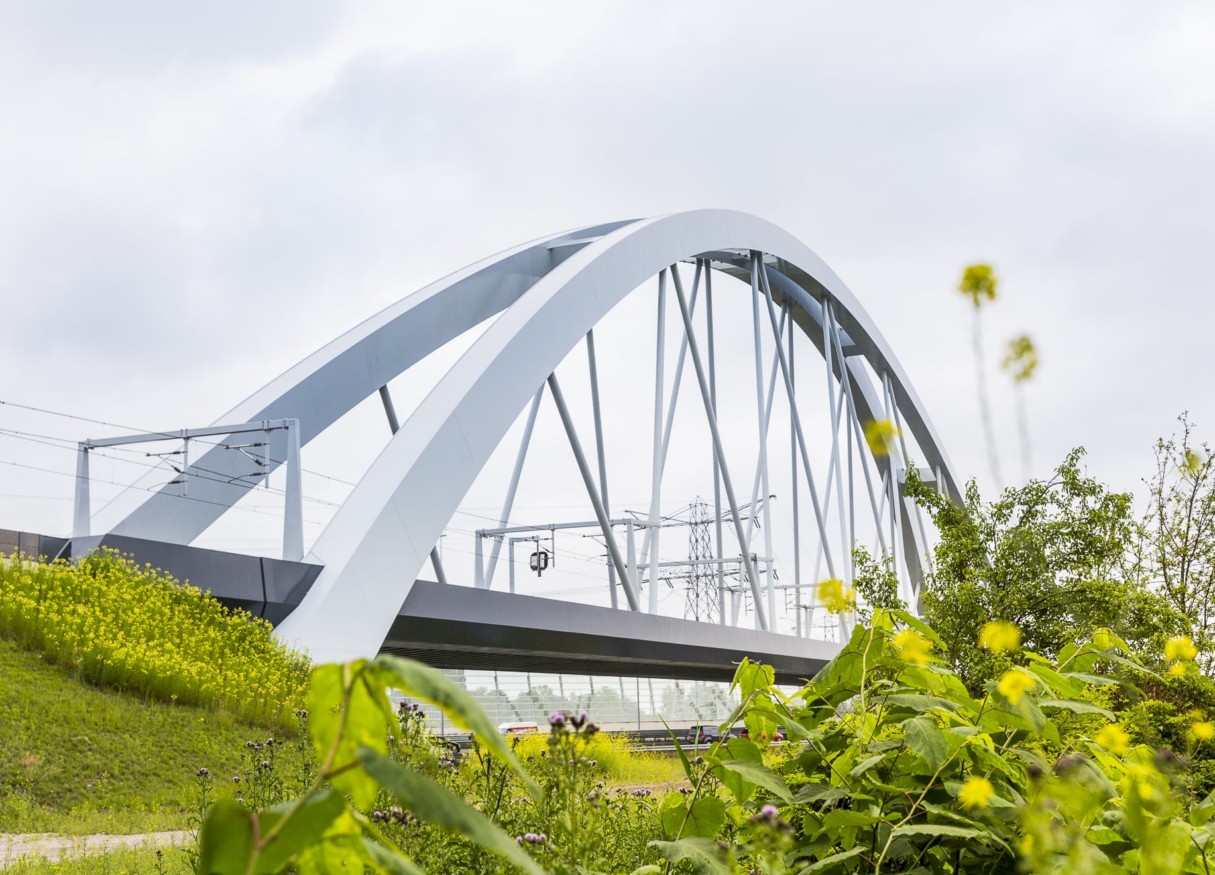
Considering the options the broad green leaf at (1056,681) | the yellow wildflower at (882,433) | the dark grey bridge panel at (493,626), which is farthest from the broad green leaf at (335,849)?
the dark grey bridge panel at (493,626)

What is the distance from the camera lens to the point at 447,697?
2.71 feet

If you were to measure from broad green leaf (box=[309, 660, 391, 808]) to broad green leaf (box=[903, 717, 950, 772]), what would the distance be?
46.3 inches

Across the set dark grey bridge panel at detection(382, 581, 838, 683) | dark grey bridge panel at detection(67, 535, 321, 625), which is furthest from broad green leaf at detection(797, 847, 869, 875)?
dark grey bridge panel at detection(382, 581, 838, 683)

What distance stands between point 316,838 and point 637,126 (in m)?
15.3

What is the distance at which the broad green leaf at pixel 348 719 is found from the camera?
885mm

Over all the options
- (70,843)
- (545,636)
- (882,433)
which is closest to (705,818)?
(882,433)

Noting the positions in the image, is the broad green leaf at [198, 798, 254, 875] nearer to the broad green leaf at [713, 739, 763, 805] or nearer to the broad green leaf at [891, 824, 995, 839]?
the broad green leaf at [891, 824, 995, 839]

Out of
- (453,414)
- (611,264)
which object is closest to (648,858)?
(453,414)

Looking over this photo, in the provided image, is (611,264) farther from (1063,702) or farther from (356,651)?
(1063,702)

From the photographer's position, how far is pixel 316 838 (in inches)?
31.8

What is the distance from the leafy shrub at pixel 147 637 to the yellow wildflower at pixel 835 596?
753 cm

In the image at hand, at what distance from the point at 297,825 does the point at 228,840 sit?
5 centimetres

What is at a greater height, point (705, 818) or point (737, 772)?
point (737, 772)

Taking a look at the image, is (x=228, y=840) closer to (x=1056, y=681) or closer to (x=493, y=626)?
(x=1056, y=681)
